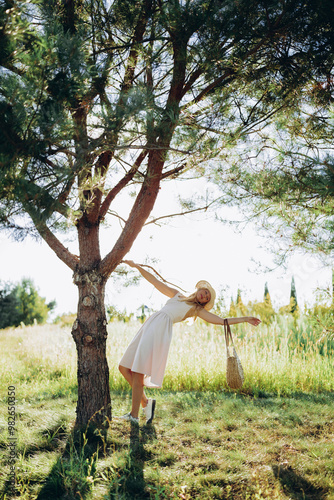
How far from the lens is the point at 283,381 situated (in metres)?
5.03

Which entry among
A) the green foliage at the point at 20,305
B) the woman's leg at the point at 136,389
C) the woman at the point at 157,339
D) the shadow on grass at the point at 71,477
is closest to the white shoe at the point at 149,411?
the woman at the point at 157,339

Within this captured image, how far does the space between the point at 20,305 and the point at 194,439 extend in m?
15.0

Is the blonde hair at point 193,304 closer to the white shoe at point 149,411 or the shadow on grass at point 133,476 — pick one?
the white shoe at point 149,411

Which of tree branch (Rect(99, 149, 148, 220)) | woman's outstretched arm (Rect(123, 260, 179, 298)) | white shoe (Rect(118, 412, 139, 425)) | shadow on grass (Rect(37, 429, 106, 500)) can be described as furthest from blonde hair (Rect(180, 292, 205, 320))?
shadow on grass (Rect(37, 429, 106, 500))

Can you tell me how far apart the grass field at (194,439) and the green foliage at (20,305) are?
11533 millimetres

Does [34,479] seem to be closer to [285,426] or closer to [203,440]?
[203,440]

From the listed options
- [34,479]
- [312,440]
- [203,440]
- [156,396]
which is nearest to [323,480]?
[312,440]

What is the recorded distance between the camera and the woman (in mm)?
3361

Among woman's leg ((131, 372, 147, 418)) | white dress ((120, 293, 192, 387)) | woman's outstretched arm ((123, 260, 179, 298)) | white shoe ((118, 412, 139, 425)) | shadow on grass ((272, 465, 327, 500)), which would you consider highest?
woman's outstretched arm ((123, 260, 179, 298))

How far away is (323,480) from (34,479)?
6.30 feet

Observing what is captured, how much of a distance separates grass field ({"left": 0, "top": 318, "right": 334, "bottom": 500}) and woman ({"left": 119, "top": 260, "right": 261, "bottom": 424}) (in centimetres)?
34

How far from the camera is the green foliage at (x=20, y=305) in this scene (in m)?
16.4

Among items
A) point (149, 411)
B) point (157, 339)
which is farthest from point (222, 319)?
point (149, 411)

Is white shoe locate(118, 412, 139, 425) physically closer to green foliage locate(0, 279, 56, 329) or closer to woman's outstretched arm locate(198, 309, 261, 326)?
woman's outstretched arm locate(198, 309, 261, 326)
